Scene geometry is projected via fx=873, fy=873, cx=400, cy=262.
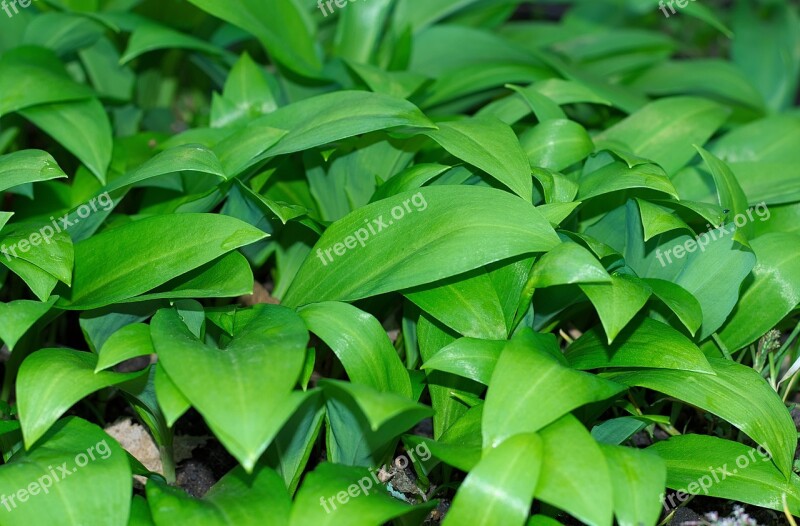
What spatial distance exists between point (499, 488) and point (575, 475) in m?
0.12

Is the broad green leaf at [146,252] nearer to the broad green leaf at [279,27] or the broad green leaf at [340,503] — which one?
the broad green leaf at [340,503]

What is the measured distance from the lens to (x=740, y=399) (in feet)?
5.13

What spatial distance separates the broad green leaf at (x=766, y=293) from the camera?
1.77 m

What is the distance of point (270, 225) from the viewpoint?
6.29 ft

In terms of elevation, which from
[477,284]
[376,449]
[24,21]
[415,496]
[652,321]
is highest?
[24,21]

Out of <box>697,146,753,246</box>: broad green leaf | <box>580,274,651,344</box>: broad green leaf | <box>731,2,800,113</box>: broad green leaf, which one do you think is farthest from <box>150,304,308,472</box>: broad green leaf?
<box>731,2,800,113</box>: broad green leaf

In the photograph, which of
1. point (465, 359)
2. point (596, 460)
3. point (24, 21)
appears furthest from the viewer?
point (24, 21)

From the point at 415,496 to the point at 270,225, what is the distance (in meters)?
0.66

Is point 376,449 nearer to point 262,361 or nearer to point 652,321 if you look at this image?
point 262,361

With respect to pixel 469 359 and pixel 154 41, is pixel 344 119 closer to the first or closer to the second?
pixel 469 359

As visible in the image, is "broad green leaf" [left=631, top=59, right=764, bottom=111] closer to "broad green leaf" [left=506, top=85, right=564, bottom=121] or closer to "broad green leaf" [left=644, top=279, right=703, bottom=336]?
"broad green leaf" [left=506, top=85, right=564, bottom=121]

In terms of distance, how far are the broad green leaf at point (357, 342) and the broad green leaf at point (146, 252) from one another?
7.2 inches

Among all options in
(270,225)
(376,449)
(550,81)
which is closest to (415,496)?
(376,449)

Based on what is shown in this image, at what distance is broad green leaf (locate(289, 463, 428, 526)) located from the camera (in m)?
1.33
